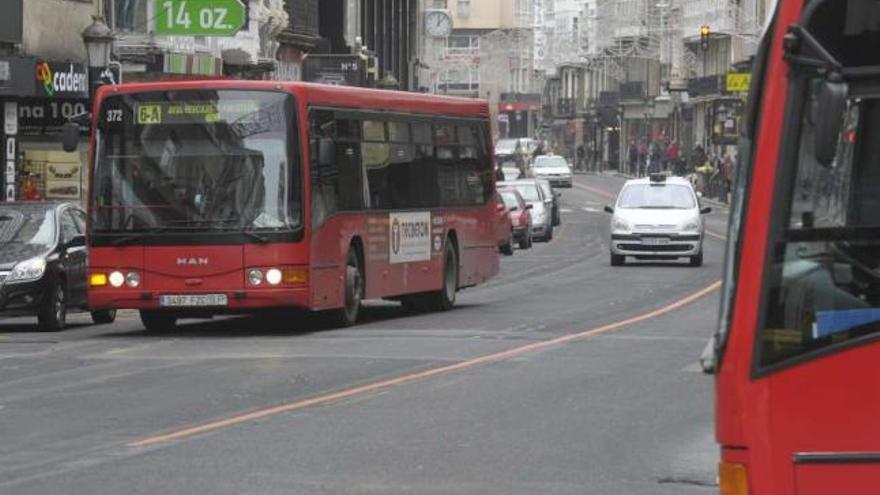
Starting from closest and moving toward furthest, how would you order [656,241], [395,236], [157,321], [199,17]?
[157,321] < [395,236] < [199,17] < [656,241]

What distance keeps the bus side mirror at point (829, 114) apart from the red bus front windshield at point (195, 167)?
15.5 metres

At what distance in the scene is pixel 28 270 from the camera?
77.0 feet

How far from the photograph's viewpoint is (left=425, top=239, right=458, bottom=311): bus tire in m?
27.0

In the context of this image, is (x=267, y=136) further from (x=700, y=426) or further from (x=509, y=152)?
(x=509, y=152)

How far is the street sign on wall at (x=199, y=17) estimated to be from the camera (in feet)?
111

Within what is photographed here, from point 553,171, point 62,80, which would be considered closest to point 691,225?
point 62,80

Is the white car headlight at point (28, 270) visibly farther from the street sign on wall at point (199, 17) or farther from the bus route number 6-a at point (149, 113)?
the street sign on wall at point (199, 17)

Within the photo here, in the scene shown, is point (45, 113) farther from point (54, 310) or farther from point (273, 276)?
point (273, 276)

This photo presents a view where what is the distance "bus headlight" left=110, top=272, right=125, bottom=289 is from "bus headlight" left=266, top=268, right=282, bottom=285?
162 centimetres

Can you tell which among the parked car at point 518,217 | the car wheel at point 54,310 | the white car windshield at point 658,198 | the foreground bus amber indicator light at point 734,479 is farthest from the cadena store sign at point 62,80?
the foreground bus amber indicator light at point 734,479

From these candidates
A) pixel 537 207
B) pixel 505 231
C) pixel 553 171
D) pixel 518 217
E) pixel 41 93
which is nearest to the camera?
pixel 41 93

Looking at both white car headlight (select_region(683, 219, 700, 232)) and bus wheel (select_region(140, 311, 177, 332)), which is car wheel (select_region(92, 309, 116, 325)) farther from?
white car headlight (select_region(683, 219, 700, 232))

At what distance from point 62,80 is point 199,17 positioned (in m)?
3.15

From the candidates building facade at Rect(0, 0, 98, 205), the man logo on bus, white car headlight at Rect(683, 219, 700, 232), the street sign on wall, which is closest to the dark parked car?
the man logo on bus
